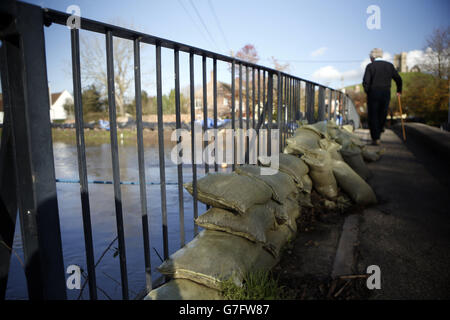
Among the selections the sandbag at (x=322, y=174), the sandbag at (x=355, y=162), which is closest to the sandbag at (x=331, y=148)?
the sandbag at (x=355, y=162)

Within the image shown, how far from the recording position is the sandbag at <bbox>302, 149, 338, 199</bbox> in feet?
11.6

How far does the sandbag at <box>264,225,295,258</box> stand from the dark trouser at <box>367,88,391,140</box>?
16.7ft

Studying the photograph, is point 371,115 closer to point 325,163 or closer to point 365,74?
point 365,74

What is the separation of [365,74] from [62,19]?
662 cm

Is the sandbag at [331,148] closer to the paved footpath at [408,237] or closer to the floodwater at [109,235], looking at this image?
the paved footpath at [408,237]

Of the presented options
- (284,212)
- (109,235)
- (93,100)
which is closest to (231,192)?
(284,212)

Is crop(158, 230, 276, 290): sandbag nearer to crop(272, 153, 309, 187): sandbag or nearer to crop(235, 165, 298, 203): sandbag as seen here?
crop(235, 165, 298, 203): sandbag

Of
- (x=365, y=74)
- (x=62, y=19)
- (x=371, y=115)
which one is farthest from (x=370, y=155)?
(x=62, y=19)

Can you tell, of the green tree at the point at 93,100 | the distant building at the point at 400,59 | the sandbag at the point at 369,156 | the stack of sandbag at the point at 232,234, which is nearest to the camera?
the stack of sandbag at the point at 232,234

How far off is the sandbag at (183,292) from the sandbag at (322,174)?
226cm

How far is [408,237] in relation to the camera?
2.48 m

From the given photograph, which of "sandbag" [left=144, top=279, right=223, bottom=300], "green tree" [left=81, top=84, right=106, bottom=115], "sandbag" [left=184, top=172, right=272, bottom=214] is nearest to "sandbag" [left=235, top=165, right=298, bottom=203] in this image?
"sandbag" [left=184, top=172, right=272, bottom=214]

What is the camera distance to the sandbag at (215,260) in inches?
64.2

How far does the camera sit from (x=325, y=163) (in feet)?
11.8
